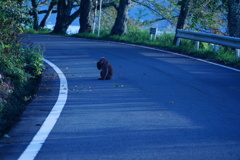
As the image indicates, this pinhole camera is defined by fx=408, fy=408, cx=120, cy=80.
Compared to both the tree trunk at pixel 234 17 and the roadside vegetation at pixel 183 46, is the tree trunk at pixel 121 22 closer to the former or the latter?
the roadside vegetation at pixel 183 46

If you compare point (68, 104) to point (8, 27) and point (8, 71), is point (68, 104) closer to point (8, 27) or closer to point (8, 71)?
point (8, 71)

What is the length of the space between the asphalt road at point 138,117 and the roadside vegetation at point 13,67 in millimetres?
294

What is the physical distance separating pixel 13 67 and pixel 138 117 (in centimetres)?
340

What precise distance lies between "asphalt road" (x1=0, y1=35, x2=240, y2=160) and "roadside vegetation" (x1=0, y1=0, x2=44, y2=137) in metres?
0.29

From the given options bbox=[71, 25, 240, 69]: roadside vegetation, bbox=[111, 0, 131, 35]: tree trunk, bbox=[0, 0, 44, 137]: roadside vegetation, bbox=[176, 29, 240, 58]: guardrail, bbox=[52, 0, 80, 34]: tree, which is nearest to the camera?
bbox=[0, 0, 44, 137]: roadside vegetation

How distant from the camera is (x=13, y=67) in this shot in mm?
8711

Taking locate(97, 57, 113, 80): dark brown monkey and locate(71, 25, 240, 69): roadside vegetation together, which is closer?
locate(97, 57, 113, 80): dark brown monkey

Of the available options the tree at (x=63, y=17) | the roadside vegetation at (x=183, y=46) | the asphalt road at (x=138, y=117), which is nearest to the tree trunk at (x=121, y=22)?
the roadside vegetation at (x=183, y=46)

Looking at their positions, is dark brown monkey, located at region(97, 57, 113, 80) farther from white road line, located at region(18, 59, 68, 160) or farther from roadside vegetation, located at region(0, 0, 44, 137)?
roadside vegetation, located at region(0, 0, 44, 137)

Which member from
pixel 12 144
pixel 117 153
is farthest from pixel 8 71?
pixel 117 153

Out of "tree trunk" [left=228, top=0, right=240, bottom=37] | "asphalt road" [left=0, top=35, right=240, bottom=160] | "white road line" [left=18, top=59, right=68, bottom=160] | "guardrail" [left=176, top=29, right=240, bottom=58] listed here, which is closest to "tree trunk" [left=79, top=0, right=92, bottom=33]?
"guardrail" [left=176, top=29, right=240, bottom=58]

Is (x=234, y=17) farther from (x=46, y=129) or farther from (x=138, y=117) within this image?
(x=46, y=129)

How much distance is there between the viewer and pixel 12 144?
517cm

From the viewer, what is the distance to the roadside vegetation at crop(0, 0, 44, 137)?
7.09m
